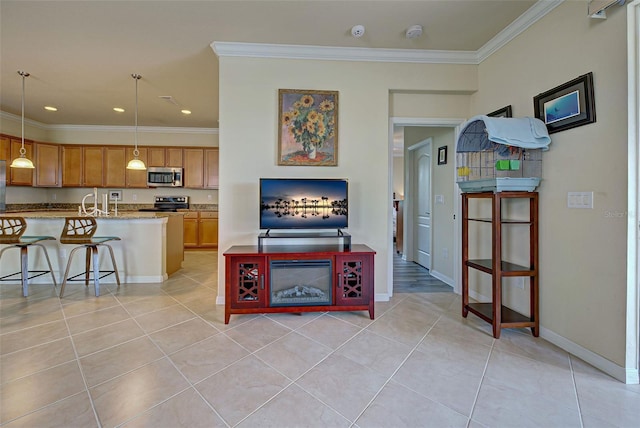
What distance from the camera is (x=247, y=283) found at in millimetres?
2533

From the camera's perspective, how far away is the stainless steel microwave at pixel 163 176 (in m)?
5.74

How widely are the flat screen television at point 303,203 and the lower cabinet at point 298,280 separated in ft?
1.13

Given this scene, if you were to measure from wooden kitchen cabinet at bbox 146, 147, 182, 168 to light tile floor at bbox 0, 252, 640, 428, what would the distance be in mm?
3667

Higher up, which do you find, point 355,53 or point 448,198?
point 355,53

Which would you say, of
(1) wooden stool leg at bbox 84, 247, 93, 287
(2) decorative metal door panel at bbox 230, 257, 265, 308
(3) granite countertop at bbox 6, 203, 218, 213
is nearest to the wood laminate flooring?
(2) decorative metal door panel at bbox 230, 257, 265, 308

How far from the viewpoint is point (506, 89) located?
270 centimetres

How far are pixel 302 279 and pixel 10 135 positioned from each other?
629 cm

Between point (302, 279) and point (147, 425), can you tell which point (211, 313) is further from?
point (147, 425)

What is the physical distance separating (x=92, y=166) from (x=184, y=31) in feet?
14.9

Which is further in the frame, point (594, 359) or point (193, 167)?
point (193, 167)

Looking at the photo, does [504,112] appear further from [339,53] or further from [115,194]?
[115,194]

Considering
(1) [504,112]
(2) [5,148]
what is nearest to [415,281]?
(1) [504,112]

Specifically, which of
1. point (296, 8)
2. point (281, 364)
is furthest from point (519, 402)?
point (296, 8)

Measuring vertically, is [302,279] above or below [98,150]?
below
